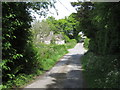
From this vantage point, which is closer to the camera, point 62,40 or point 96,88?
point 96,88

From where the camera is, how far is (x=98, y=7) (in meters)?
6.44

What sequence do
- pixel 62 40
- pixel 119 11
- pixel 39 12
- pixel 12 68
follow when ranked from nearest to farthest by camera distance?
pixel 119 11
pixel 12 68
pixel 39 12
pixel 62 40

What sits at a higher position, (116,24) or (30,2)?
(30,2)

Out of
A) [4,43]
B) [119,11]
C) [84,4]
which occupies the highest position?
[84,4]

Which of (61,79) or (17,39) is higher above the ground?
(17,39)

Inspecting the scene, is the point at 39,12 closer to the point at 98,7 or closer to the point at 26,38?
the point at 26,38

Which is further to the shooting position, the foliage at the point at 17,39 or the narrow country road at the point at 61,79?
the narrow country road at the point at 61,79

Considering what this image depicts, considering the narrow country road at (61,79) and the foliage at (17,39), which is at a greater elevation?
the foliage at (17,39)

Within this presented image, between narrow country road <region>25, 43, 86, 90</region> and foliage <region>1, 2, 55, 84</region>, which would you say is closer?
foliage <region>1, 2, 55, 84</region>

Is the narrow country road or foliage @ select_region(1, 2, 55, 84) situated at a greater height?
foliage @ select_region(1, 2, 55, 84)

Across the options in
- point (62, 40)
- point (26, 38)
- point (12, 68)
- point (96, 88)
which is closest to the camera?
point (96, 88)

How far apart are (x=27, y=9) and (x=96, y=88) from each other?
6016 mm

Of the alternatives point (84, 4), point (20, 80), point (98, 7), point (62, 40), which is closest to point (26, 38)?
point (20, 80)

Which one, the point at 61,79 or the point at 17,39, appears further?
the point at 61,79
